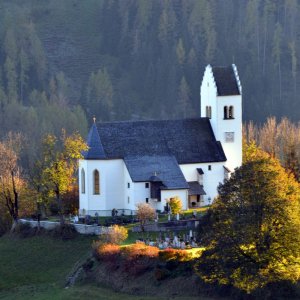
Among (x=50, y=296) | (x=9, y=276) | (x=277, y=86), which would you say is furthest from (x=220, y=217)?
(x=277, y=86)

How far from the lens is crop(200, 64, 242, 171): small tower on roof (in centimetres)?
10506

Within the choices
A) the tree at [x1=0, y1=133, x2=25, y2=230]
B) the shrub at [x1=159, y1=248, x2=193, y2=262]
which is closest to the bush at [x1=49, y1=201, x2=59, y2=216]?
the tree at [x1=0, y1=133, x2=25, y2=230]

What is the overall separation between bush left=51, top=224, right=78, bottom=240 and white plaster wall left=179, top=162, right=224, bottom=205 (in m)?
10.5

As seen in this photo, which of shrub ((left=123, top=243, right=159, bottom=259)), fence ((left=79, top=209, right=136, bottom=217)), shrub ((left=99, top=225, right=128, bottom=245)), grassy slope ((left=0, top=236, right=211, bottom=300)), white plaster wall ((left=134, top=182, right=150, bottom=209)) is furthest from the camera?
fence ((left=79, top=209, right=136, bottom=217))

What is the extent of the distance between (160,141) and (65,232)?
438 inches

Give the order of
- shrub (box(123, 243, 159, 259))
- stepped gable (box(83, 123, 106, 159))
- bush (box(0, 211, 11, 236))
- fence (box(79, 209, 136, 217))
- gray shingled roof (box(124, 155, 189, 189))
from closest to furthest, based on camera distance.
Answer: shrub (box(123, 243, 159, 259)), gray shingled roof (box(124, 155, 189, 189)), fence (box(79, 209, 136, 217)), stepped gable (box(83, 123, 106, 159)), bush (box(0, 211, 11, 236))

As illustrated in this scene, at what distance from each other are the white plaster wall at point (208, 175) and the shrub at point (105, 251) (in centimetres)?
1590

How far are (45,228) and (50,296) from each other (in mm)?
16832

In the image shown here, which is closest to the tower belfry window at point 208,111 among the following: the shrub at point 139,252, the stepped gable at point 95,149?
the stepped gable at point 95,149

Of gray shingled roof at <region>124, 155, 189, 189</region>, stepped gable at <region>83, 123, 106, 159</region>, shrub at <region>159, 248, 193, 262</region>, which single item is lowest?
shrub at <region>159, 248, 193, 262</region>

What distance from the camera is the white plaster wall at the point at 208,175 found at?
4060 inches

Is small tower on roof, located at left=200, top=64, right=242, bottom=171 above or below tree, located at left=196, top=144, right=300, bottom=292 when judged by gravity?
above

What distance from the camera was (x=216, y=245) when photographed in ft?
255

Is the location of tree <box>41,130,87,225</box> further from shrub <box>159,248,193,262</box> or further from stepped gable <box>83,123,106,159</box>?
shrub <box>159,248,193,262</box>
